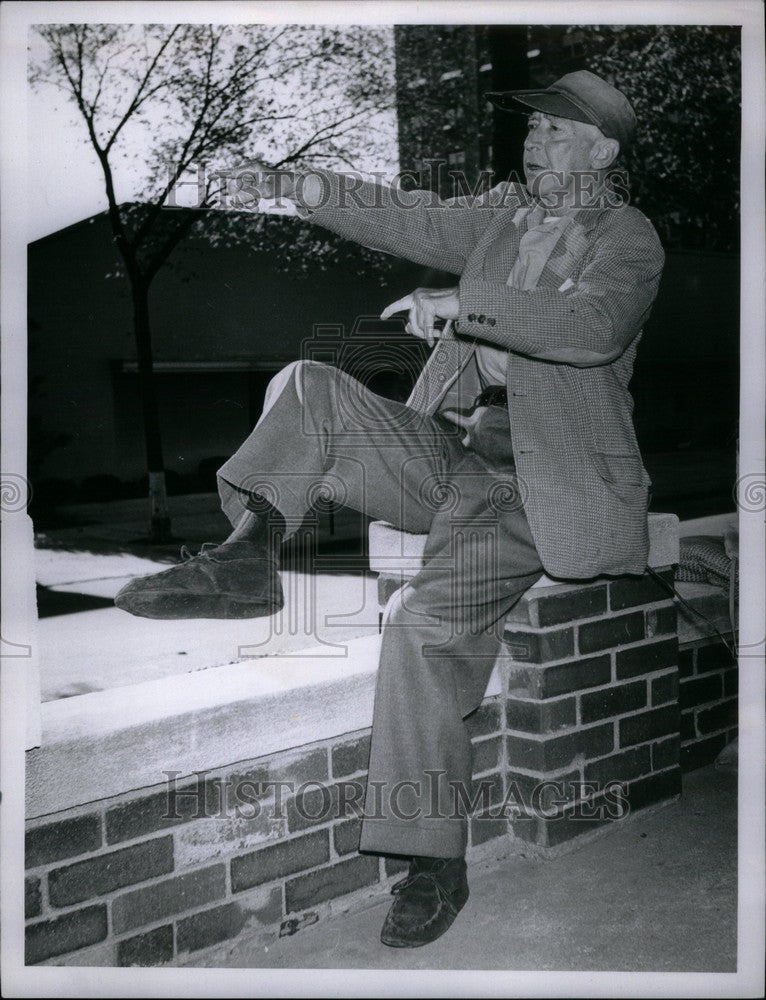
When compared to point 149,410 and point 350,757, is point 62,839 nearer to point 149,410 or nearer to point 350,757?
point 350,757

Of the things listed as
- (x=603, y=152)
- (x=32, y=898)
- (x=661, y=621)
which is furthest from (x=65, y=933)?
(x=603, y=152)

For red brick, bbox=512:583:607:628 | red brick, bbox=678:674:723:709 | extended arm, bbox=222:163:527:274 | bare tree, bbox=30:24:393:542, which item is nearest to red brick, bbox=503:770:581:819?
red brick, bbox=512:583:607:628

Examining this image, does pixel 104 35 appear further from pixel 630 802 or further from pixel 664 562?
pixel 630 802

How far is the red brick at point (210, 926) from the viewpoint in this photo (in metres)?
1.96

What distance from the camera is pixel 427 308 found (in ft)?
6.50

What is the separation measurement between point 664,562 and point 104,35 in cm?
185

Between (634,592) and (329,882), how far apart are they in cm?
107

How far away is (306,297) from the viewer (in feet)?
7.16

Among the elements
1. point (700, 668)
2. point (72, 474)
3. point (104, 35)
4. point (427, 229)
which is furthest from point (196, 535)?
point (700, 668)

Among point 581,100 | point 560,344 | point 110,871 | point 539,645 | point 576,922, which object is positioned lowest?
point 576,922

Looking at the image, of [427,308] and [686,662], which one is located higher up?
[427,308]

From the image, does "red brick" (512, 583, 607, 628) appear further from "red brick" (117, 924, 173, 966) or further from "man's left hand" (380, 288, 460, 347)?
"red brick" (117, 924, 173, 966)

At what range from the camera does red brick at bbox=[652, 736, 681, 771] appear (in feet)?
8.34

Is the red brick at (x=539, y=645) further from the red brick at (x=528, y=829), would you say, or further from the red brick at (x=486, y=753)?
the red brick at (x=528, y=829)
